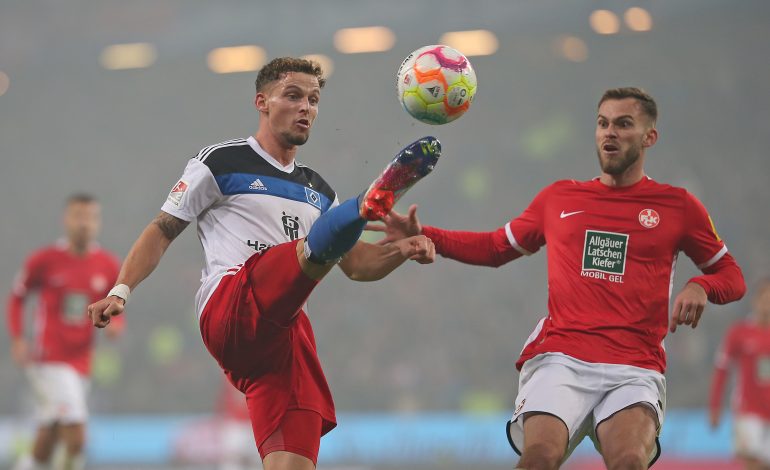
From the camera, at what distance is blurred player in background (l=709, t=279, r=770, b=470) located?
9266 mm

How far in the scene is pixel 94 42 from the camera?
17.6 m

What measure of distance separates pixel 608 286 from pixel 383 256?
0.98 meters

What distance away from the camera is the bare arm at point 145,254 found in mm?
3670

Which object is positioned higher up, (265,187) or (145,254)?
(265,187)

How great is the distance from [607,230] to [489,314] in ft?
36.9

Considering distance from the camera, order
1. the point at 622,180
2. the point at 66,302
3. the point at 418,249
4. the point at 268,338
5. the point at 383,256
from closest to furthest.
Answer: the point at 418,249
the point at 268,338
the point at 383,256
the point at 622,180
the point at 66,302

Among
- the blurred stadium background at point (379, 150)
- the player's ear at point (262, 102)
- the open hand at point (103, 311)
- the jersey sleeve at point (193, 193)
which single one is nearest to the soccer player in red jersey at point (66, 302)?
the player's ear at point (262, 102)

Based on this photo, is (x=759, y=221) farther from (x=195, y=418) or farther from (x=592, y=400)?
(x=592, y=400)

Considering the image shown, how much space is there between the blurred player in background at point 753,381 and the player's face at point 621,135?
5.58m

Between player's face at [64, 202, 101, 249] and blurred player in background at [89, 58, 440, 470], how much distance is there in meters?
4.37

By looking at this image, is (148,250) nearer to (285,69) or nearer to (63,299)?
(285,69)

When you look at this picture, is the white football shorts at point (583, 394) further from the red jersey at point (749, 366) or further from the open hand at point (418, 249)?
the red jersey at point (749, 366)

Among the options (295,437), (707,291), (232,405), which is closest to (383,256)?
(295,437)

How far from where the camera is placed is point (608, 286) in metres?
4.12
